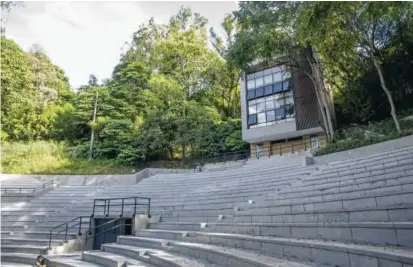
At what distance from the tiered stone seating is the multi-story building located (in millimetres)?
10643

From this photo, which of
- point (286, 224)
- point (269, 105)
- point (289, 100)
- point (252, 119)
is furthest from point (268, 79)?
point (286, 224)

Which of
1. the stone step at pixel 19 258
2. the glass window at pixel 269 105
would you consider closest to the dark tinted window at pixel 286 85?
the glass window at pixel 269 105

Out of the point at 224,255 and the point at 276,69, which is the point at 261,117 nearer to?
the point at 276,69

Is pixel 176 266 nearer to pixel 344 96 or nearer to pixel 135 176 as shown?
pixel 135 176

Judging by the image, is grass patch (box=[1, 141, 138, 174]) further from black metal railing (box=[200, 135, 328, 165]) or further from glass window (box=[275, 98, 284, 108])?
glass window (box=[275, 98, 284, 108])

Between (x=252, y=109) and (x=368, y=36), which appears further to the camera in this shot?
(x=252, y=109)

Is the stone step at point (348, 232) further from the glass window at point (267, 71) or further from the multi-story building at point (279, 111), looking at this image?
the glass window at point (267, 71)

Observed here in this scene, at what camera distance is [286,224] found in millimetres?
4875

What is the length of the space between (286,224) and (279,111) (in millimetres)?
19894

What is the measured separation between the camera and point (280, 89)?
955 inches

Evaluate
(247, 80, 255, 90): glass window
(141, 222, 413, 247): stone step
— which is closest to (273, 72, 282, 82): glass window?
(247, 80, 255, 90): glass window

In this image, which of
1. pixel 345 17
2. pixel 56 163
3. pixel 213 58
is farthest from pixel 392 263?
pixel 213 58

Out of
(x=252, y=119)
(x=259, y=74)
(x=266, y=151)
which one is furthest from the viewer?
(x=259, y=74)

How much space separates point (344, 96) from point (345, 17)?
995 centimetres
